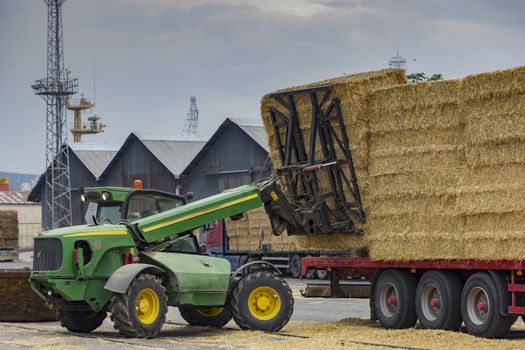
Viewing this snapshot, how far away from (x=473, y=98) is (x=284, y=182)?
18.1 ft

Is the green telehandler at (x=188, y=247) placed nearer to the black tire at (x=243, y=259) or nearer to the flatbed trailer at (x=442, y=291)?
the flatbed trailer at (x=442, y=291)

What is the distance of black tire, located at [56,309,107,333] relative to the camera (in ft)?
68.7

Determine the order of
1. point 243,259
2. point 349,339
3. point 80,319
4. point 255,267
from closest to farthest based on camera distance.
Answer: point 349,339 < point 255,267 < point 80,319 < point 243,259

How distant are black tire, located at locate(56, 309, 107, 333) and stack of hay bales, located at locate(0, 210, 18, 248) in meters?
48.6

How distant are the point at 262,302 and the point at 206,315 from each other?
1617mm

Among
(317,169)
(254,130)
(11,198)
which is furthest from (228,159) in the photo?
(11,198)

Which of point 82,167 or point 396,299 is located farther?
Result: point 82,167

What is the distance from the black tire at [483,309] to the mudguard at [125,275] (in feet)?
16.5

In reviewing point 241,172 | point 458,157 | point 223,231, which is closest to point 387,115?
point 458,157

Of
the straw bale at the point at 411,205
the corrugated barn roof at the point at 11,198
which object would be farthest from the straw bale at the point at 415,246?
the corrugated barn roof at the point at 11,198

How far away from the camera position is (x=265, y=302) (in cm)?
2067

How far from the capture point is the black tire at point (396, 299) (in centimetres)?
2069

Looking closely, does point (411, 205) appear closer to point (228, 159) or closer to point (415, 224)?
point (415, 224)

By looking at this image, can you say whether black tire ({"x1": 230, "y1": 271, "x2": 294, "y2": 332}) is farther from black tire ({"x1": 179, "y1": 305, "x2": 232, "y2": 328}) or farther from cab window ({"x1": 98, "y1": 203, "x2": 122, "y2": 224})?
cab window ({"x1": 98, "y1": 203, "x2": 122, "y2": 224})
